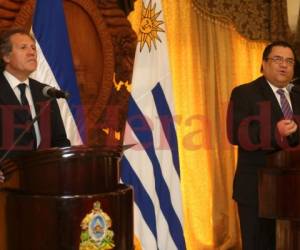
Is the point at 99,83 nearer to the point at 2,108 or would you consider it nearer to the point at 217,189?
the point at 2,108

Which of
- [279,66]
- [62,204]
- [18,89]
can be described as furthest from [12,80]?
[279,66]

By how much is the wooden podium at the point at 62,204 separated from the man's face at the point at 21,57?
Answer: 36.7 inches

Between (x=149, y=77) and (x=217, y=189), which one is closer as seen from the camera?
(x=149, y=77)

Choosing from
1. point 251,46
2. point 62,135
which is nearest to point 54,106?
point 62,135

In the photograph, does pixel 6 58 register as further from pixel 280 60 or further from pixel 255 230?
pixel 255 230

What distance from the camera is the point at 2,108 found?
2625mm

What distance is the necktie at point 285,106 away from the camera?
10.5ft

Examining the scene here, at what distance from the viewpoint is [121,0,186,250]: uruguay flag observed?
12.2 feet

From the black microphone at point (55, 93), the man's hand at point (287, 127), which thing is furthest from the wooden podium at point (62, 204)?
the man's hand at point (287, 127)

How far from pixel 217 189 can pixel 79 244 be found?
3.02m

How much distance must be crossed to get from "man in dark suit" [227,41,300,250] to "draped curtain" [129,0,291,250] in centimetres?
132

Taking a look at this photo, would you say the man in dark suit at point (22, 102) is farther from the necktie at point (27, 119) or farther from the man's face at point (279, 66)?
the man's face at point (279, 66)

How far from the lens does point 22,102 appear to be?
8.78 ft

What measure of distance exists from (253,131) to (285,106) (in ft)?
1.21
